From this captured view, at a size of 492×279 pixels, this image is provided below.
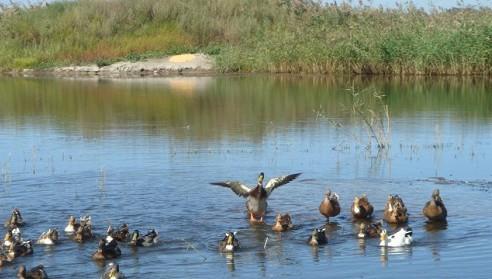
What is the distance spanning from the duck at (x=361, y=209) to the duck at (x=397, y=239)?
1341mm

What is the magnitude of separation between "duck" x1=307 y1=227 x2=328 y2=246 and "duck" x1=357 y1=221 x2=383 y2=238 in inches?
22.3

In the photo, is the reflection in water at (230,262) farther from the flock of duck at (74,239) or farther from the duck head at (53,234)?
the duck head at (53,234)

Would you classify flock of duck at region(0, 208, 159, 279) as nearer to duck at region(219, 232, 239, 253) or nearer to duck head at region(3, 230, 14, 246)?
duck head at region(3, 230, 14, 246)

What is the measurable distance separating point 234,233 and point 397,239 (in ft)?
6.73

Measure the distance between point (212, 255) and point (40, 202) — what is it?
4209mm

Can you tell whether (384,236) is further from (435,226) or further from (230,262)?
(230,262)

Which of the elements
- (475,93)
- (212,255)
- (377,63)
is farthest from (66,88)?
(212,255)

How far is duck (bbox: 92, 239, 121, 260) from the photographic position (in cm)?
1181

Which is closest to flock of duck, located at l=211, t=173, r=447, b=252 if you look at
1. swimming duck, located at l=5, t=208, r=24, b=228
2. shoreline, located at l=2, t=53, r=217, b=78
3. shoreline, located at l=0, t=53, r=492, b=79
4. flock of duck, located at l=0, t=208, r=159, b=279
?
flock of duck, located at l=0, t=208, r=159, b=279

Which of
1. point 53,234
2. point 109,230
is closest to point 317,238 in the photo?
point 109,230

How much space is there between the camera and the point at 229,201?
15.5m

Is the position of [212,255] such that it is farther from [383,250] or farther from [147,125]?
[147,125]

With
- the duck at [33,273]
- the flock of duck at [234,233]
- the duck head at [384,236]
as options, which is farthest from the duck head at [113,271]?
the duck head at [384,236]

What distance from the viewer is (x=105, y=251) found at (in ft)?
38.9
